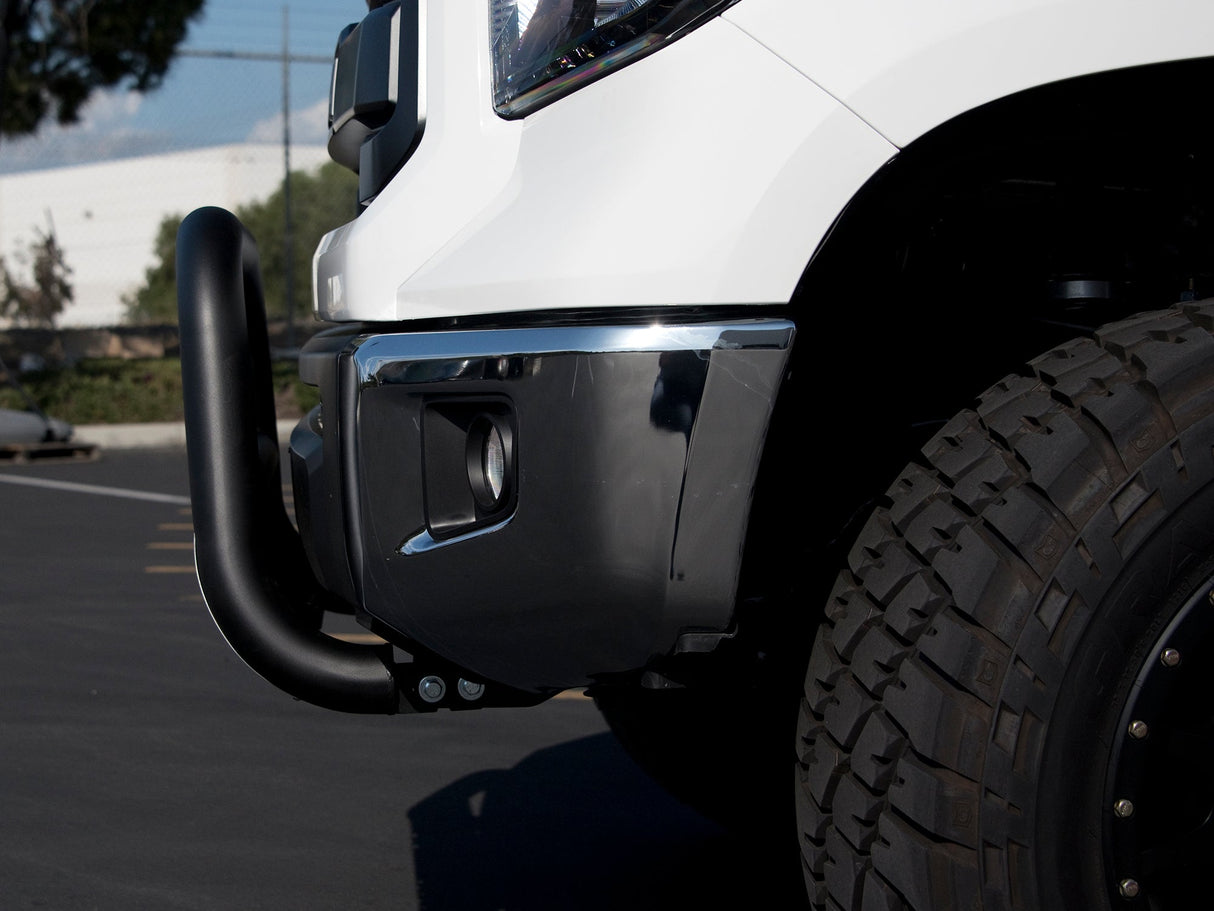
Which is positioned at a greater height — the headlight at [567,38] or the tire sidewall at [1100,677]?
the headlight at [567,38]

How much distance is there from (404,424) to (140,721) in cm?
279

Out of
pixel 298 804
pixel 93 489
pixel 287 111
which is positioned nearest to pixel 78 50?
pixel 287 111

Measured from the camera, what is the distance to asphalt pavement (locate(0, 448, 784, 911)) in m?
2.83

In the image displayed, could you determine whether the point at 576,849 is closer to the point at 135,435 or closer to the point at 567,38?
the point at 567,38

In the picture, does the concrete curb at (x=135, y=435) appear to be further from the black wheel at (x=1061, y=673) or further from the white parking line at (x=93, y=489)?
the black wheel at (x=1061, y=673)

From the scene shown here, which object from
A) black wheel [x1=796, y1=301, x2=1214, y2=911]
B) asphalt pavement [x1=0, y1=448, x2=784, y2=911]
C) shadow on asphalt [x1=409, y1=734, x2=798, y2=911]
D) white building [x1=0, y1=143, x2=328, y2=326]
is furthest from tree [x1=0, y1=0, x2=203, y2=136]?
black wheel [x1=796, y1=301, x2=1214, y2=911]

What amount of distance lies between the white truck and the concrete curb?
41.2 feet

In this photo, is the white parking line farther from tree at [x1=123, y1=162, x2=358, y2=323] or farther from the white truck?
tree at [x1=123, y1=162, x2=358, y2=323]

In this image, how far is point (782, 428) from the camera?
76.1 inches

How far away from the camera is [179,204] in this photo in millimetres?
26797

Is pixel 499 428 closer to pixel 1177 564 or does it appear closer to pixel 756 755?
A: pixel 1177 564

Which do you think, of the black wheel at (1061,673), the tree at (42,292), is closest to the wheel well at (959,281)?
the black wheel at (1061,673)

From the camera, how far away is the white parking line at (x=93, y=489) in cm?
980

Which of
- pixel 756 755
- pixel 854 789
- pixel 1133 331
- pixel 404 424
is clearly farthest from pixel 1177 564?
pixel 756 755
